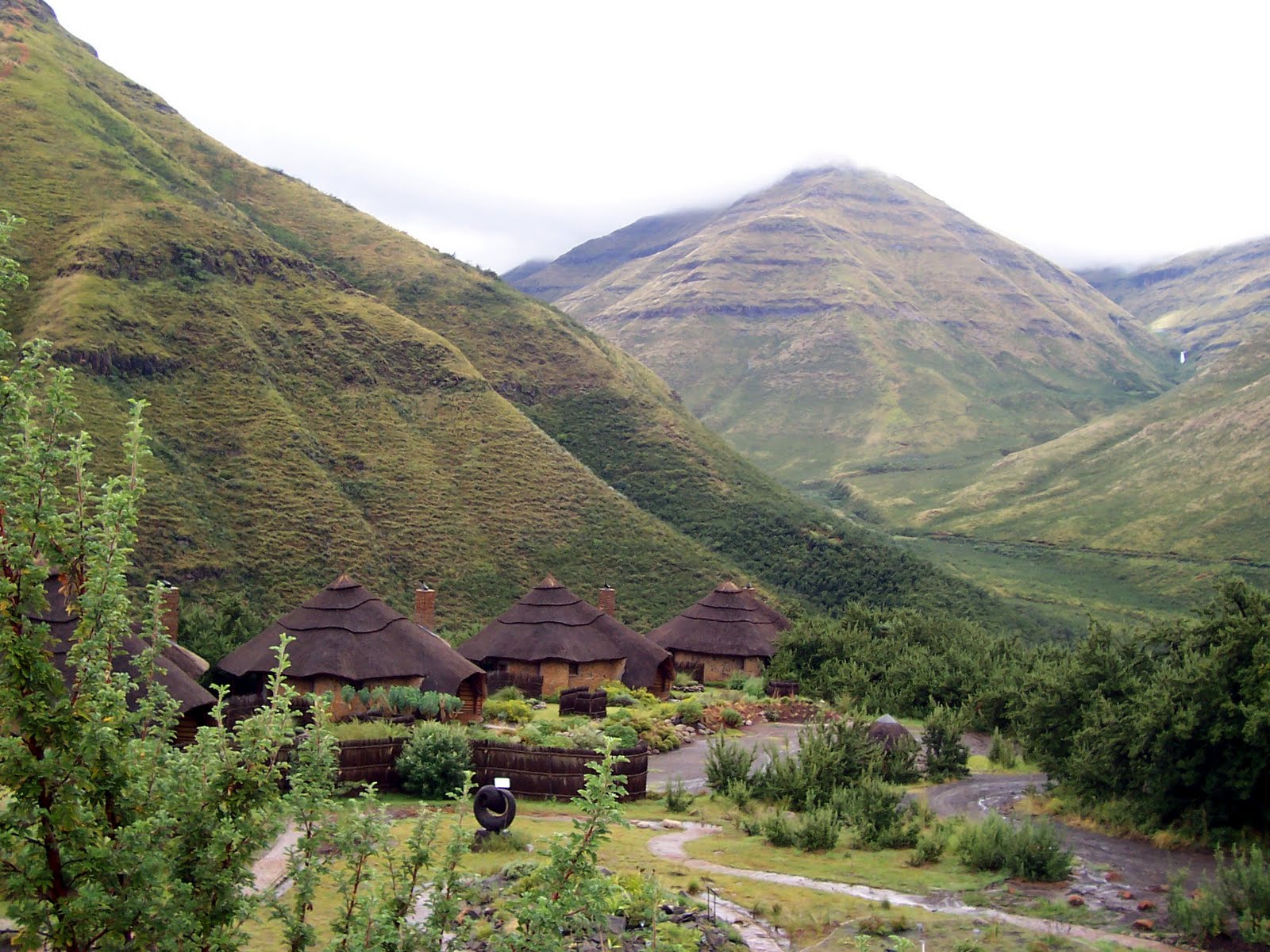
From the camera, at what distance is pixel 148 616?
19.7 ft

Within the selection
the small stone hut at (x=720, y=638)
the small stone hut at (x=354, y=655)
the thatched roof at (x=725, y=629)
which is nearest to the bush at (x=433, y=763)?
the small stone hut at (x=354, y=655)

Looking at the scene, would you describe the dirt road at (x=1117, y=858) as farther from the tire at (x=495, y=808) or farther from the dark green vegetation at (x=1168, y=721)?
the tire at (x=495, y=808)

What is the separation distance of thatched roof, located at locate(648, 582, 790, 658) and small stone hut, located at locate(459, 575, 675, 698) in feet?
11.3

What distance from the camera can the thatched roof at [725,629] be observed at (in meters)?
40.5

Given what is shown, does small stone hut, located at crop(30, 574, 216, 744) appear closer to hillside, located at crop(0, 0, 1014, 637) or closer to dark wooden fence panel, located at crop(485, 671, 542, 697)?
dark wooden fence panel, located at crop(485, 671, 542, 697)

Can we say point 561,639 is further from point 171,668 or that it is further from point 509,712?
point 171,668

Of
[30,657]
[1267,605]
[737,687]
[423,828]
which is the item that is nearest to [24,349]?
[30,657]

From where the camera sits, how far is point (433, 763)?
59.0 ft

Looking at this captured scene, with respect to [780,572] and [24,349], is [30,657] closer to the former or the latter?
[24,349]

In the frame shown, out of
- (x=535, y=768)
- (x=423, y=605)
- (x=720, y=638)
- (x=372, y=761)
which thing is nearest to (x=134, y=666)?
(x=372, y=761)

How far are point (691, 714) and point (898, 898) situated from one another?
15.8 m

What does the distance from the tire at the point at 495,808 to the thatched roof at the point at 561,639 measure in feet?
64.4

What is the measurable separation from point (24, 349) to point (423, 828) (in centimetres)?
342

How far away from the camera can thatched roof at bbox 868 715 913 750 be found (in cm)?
2153
